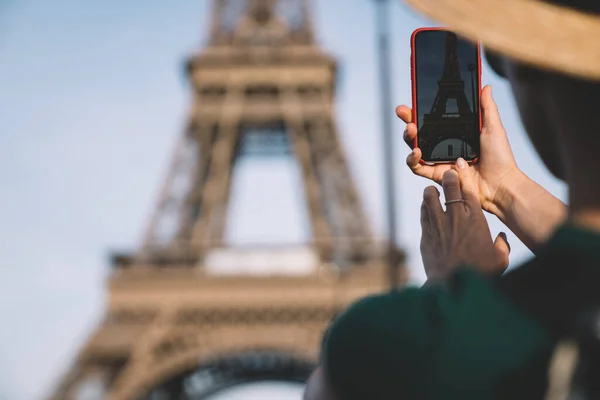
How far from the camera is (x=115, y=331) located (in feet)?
83.8

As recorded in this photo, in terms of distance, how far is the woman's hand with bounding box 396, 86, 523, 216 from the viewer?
1.94m

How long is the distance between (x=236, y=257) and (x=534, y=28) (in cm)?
2676

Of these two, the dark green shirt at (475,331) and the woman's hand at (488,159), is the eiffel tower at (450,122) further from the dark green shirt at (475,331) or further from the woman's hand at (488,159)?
the dark green shirt at (475,331)

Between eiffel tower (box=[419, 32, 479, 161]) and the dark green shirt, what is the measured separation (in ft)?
1.99

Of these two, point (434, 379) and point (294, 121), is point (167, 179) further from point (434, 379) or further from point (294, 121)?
point (434, 379)

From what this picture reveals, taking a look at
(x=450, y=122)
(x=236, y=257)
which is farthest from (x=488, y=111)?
(x=236, y=257)

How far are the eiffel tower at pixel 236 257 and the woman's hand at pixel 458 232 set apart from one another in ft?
77.2

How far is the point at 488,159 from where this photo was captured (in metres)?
1.97

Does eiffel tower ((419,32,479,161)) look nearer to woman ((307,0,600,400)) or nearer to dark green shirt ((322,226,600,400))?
woman ((307,0,600,400))

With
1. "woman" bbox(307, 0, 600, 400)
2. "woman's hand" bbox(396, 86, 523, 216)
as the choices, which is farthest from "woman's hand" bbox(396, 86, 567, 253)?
"woman" bbox(307, 0, 600, 400)

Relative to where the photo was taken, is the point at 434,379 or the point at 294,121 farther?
the point at 294,121

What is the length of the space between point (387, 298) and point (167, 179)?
1110 inches

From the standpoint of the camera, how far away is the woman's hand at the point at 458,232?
1.74 metres

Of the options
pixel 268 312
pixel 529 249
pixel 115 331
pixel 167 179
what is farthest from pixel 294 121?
pixel 529 249
